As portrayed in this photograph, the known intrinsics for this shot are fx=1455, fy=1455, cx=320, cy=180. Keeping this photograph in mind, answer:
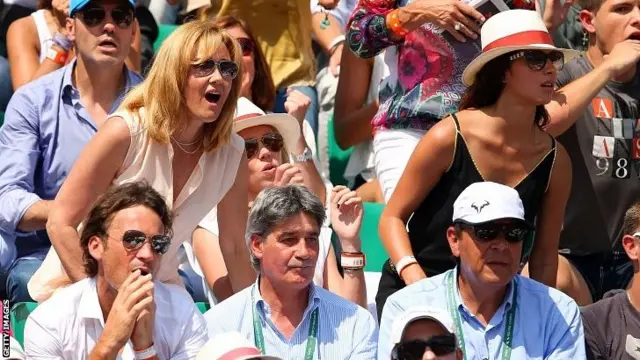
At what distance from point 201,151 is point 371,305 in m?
1.08

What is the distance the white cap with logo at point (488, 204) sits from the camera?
4863 mm

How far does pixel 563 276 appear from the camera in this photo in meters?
5.91

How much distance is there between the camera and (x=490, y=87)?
5.42 meters

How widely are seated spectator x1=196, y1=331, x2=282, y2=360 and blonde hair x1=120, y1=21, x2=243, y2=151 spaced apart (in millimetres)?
1098

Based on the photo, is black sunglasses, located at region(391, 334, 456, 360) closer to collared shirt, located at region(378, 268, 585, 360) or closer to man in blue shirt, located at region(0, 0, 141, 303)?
collared shirt, located at region(378, 268, 585, 360)

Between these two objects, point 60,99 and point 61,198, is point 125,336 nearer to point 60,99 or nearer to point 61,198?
point 61,198

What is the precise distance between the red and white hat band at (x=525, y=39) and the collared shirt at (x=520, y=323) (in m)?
0.92

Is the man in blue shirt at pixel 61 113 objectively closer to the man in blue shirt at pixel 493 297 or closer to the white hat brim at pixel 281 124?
the white hat brim at pixel 281 124

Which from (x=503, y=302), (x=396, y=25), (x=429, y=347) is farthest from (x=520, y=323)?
(x=396, y=25)

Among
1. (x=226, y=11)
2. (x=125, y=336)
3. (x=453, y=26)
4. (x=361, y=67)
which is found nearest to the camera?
(x=125, y=336)

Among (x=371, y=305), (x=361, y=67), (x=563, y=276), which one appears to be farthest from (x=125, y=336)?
(x=361, y=67)

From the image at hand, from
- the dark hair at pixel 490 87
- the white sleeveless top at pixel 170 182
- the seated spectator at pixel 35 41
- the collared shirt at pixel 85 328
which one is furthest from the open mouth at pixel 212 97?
the seated spectator at pixel 35 41

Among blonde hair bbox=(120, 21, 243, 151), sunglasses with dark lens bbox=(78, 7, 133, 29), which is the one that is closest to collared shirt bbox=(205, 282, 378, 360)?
blonde hair bbox=(120, 21, 243, 151)

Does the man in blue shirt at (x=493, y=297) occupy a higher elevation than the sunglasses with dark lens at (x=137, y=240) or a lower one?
lower
